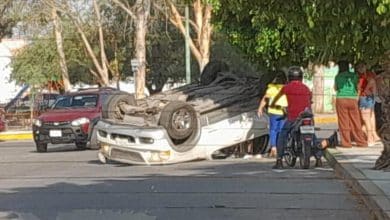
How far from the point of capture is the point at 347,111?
17.1 meters

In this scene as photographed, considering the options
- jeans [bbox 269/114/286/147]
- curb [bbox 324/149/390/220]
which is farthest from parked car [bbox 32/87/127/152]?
curb [bbox 324/149/390/220]

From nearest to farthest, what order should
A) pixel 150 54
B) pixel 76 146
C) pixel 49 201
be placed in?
pixel 49 201 → pixel 76 146 → pixel 150 54

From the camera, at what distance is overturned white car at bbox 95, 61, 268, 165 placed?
1552cm

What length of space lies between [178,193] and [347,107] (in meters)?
6.34

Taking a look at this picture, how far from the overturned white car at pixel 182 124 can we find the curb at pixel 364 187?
1907 millimetres

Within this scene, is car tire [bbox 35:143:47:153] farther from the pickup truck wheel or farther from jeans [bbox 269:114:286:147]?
jeans [bbox 269:114:286:147]

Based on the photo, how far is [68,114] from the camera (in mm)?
21844

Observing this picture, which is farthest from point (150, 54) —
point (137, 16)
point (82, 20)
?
point (137, 16)

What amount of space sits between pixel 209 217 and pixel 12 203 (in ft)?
8.89

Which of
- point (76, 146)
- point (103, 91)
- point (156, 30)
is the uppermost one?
point (156, 30)

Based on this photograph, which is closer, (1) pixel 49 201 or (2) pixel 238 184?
(1) pixel 49 201

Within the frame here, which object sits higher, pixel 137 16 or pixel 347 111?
pixel 137 16

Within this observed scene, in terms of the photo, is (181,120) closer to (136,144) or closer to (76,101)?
(136,144)

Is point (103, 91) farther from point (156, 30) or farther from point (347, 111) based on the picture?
point (156, 30)
